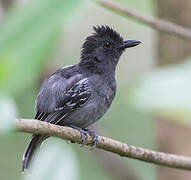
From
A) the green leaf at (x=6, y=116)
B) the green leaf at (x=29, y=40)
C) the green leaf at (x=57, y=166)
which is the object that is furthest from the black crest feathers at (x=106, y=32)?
the green leaf at (x=6, y=116)

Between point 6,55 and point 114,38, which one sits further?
point 114,38

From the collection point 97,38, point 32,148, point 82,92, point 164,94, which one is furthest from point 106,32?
point 164,94

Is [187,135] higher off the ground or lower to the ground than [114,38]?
lower

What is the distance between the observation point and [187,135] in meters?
4.52

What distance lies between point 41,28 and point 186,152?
368 centimetres

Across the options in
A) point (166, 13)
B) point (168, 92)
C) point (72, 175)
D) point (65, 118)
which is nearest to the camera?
point (72, 175)

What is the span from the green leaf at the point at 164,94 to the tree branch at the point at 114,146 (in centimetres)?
89

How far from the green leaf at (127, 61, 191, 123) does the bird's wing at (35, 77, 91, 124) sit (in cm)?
224

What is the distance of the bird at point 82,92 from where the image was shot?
3.63 meters

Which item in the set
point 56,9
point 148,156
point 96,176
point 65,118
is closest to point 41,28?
point 56,9

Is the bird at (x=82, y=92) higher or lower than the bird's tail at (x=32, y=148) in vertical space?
higher

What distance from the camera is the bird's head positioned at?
4375mm

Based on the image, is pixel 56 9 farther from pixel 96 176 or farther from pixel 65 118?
pixel 96 176

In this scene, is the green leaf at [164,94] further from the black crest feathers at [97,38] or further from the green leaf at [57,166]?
the black crest feathers at [97,38]
